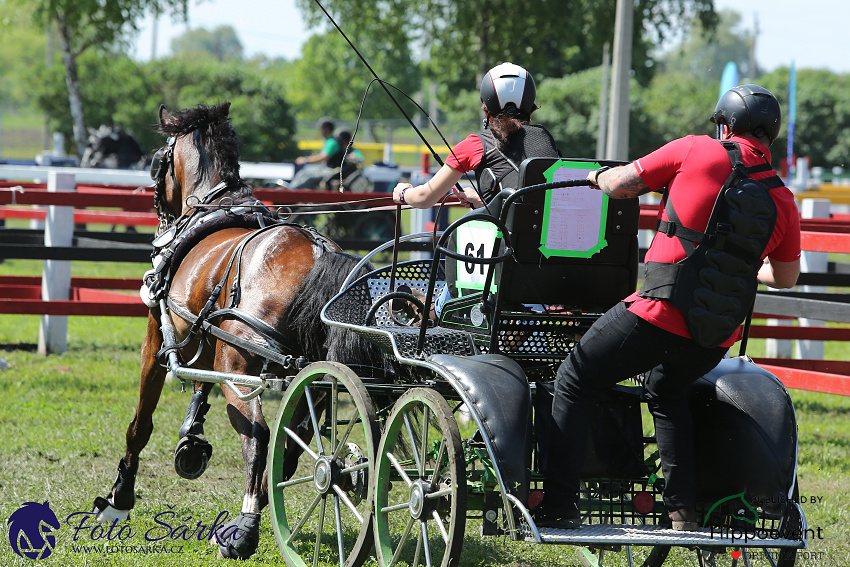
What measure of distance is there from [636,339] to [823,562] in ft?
6.95

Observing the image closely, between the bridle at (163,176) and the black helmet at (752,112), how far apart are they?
3.67 meters

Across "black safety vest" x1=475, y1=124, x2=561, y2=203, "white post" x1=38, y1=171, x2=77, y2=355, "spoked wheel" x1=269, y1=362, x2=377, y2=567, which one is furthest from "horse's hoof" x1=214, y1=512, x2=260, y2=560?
"white post" x1=38, y1=171, x2=77, y2=355

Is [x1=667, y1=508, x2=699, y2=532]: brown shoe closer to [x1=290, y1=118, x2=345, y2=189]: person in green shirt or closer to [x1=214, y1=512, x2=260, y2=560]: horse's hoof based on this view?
[x1=214, y1=512, x2=260, y2=560]: horse's hoof

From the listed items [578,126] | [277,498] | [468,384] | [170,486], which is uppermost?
[578,126]

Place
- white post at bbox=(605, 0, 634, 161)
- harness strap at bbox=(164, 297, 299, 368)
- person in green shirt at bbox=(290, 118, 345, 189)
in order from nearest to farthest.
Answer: harness strap at bbox=(164, 297, 299, 368) → white post at bbox=(605, 0, 634, 161) → person in green shirt at bbox=(290, 118, 345, 189)

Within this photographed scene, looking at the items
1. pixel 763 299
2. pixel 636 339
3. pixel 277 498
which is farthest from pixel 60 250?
pixel 636 339

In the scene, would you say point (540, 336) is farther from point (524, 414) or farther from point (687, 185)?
point (687, 185)

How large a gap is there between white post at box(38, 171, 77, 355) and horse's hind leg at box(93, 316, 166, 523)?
441 centimetres

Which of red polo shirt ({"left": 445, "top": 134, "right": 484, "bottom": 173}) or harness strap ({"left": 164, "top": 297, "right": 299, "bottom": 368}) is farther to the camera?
harness strap ({"left": 164, "top": 297, "right": 299, "bottom": 368})

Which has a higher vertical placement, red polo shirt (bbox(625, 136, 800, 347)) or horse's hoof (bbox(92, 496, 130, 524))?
red polo shirt (bbox(625, 136, 800, 347))

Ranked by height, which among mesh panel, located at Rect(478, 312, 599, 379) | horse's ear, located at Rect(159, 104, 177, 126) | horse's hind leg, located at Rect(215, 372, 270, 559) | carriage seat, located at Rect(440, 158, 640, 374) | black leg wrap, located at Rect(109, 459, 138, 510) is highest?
horse's ear, located at Rect(159, 104, 177, 126)

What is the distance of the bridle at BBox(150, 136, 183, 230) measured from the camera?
230 inches

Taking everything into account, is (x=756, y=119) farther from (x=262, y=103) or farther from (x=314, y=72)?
(x=314, y=72)

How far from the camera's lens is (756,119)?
318 centimetres
